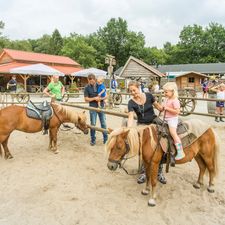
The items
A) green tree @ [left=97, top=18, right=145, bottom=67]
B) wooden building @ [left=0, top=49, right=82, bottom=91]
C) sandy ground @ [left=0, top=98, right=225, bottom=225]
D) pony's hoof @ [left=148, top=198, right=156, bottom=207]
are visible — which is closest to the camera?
sandy ground @ [left=0, top=98, right=225, bottom=225]

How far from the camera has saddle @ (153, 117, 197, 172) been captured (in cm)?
300

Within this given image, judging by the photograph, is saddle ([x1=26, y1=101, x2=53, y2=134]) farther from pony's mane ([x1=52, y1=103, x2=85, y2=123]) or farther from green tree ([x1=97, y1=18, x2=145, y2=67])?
green tree ([x1=97, y1=18, x2=145, y2=67])

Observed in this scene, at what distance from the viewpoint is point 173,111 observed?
9.64 feet

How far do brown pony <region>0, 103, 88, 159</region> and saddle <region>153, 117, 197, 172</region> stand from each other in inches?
89.5

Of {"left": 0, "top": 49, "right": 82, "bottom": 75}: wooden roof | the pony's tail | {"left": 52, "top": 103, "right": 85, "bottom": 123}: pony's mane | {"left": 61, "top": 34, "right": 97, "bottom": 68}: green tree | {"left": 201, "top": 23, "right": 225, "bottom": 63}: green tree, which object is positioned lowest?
the pony's tail

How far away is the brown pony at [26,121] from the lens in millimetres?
4457

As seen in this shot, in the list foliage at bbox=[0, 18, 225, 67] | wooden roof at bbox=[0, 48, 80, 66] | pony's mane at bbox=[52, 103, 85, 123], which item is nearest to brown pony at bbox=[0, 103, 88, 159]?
pony's mane at bbox=[52, 103, 85, 123]

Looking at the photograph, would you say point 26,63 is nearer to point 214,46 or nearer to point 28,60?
point 28,60

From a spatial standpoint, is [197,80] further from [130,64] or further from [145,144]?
[145,144]

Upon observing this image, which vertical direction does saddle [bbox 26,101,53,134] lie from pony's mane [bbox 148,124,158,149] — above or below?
above

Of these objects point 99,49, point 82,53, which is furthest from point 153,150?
point 99,49

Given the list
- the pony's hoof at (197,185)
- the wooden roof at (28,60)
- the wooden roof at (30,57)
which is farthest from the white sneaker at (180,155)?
the wooden roof at (30,57)

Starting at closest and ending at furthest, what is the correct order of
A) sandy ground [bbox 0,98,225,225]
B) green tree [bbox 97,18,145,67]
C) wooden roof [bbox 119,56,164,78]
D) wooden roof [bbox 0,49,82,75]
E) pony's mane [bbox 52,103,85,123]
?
sandy ground [bbox 0,98,225,225], pony's mane [bbox 52,103,85,123], wooden roof [bbox 0,49,82,75], wooden roof [bbox 119,56,164,78], green tree [bbox 97,18,145,67]

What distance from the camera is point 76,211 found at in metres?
2.83
